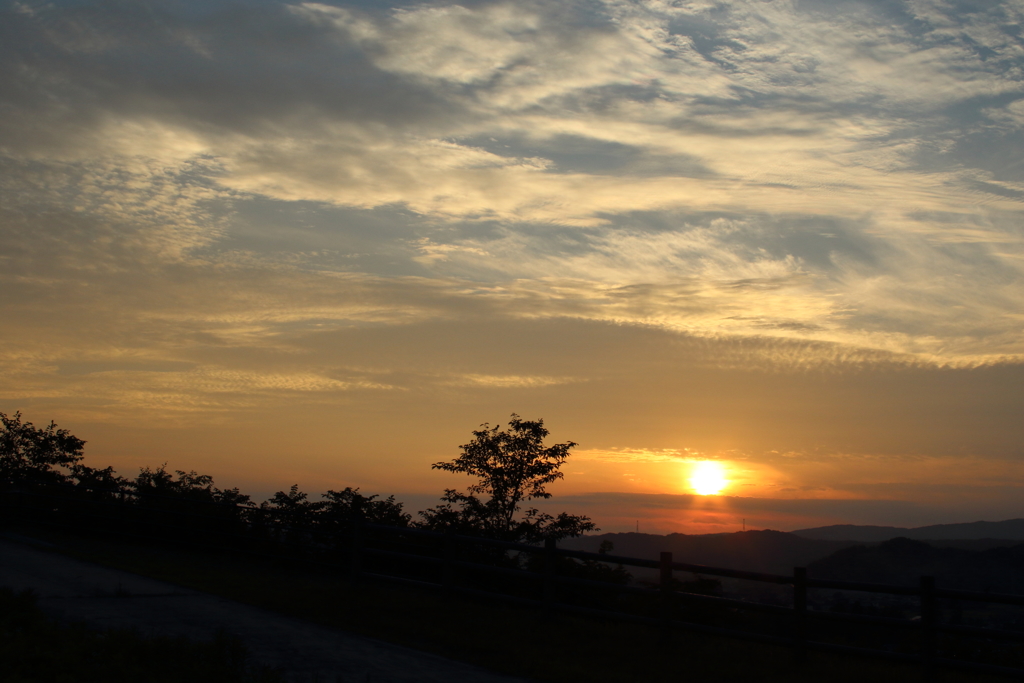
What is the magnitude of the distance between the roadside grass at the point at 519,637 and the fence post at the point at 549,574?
0.27m

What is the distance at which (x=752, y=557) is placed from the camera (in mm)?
139500

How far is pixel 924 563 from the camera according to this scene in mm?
82625

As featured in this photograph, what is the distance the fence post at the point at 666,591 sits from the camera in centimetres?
1255

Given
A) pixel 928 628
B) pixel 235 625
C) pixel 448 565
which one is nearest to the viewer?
pixel 928 628

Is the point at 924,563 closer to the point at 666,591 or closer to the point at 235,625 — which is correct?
→ the point at 666,591

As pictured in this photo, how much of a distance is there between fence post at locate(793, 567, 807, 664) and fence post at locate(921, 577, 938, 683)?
5.06 ft

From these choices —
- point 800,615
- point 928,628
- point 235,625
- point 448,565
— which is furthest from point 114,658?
point 928,628

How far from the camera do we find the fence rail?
34.6ft

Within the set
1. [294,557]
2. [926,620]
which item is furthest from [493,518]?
[926,620]

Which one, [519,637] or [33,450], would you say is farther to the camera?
[33,450]

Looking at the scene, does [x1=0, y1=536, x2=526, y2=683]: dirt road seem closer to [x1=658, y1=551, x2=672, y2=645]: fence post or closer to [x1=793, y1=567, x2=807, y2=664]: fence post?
[x1=658, y1=551, x2=672, y2=645]: fence post

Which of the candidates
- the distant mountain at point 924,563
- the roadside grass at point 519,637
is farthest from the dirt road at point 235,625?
the distant mountain at point 924,563

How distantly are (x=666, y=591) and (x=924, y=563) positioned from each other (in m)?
83.2

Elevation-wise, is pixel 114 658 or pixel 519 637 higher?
pixel 114 658
